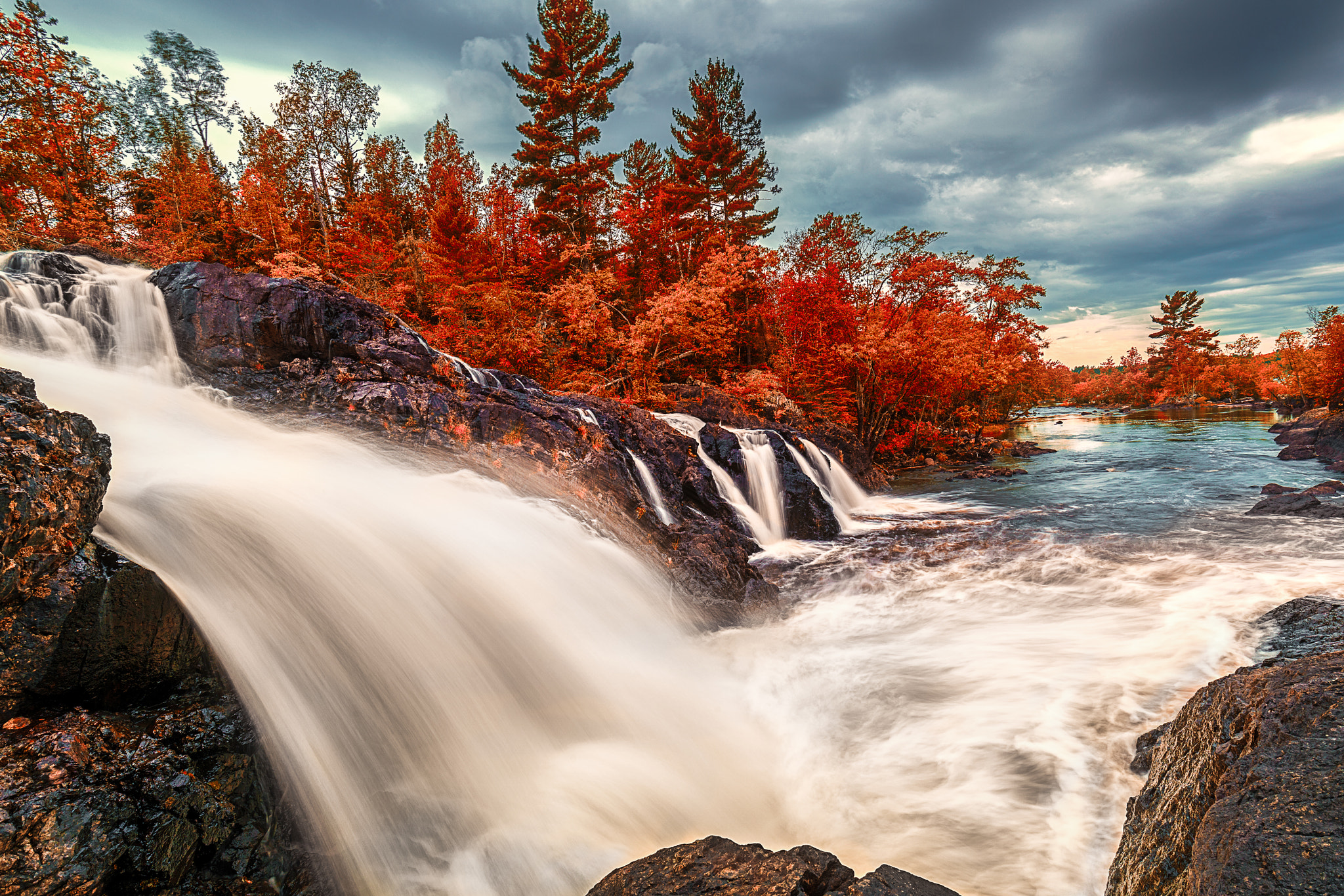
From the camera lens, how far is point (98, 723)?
2273mm

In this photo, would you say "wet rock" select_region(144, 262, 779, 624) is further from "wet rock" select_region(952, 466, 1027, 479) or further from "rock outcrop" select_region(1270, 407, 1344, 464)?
"rock outcrop" select_region(1270, 407, 1344, 464)

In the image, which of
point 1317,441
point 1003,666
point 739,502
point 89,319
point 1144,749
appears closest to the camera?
point 1144,749

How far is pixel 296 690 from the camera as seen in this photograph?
326 cm

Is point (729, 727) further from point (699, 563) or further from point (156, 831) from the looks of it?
point (156, 831)

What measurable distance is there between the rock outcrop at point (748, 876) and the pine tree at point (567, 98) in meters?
20.4

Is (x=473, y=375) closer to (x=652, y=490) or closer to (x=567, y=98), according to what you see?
(x=652, y=490)

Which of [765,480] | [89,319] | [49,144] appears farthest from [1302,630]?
[49,144]

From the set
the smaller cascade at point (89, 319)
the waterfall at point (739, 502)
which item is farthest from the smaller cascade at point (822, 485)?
the smaller cascade at point (89, 319)

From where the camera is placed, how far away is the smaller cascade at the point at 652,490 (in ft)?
28.6

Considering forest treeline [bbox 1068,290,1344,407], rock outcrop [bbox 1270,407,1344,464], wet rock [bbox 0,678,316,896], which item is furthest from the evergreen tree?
wet rock [bbox 0,678,316,896]

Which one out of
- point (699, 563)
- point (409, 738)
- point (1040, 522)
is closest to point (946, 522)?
point (1040, 522)

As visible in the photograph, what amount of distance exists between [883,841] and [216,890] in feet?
12.3

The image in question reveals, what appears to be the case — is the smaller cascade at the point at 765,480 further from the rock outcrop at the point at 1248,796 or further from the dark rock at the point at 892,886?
the dark rock at the point at 892,886

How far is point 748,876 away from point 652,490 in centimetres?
682
